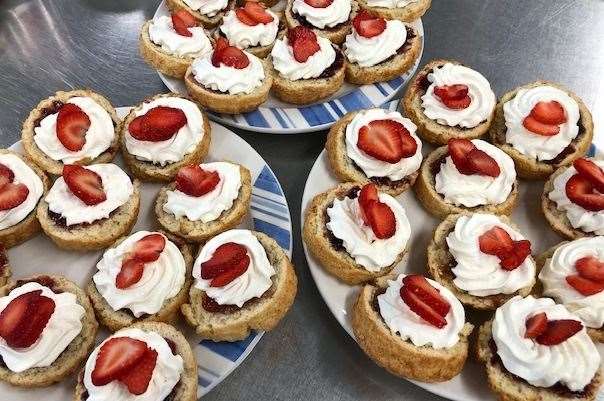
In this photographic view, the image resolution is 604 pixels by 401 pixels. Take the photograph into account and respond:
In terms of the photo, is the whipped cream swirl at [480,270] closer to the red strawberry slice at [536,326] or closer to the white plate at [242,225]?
the red strawberry slice at [536,326]

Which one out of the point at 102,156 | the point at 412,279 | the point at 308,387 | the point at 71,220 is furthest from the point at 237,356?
the point at 102,156

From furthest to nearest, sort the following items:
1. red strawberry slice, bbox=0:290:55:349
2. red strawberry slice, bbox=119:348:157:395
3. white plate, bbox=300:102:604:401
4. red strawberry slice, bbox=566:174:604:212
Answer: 1. red strawberry slice, bbox=566:174:604:212
2. white plate, bbox=300:102:604:401
3. red strawberry slice, bbox=0:290:55:349
4. red strawberry slice, bbox=119:348:157:395

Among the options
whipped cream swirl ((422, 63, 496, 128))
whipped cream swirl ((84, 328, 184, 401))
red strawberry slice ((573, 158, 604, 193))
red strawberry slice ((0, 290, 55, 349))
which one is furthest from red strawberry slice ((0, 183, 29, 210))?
red strawberry slice ((573, 158, 604, 193))

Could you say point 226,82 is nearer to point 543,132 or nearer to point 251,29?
point 251,29

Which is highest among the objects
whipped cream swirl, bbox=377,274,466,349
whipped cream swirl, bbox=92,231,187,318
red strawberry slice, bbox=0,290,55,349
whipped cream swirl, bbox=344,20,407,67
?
whipped cream swirl, bbox=344,20,407,67

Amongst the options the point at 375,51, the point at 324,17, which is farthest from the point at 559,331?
the point at 324,17

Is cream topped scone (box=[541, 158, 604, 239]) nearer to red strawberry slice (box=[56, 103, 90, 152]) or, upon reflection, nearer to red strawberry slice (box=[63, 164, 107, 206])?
red strawberry slice (box=[63, 164, 107, 206])

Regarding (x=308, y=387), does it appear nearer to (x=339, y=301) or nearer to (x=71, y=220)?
(x=339, y=301)

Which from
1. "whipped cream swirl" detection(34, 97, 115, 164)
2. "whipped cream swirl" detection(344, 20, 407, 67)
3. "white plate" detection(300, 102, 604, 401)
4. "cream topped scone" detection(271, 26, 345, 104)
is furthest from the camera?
"whipped cream swirl" detection(344, 20, 407, 67)
